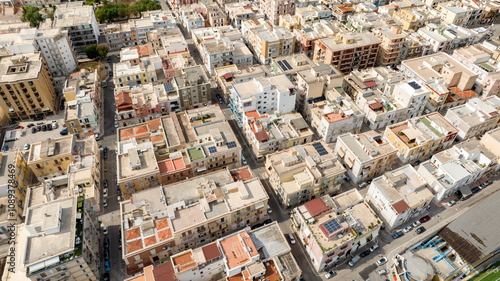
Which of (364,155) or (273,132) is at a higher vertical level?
(273,132)

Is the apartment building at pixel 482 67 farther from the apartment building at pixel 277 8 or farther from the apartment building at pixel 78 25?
the apartment building at pixel 78 25

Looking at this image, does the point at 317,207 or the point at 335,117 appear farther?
the point at 335,117

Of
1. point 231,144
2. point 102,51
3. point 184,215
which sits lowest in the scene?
point 184,215

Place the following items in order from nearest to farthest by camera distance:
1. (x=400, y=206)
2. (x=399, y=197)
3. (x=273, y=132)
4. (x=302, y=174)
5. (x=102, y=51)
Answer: (x=400, y=206)
(x=399, y=197)
(x=302, y=174)
(x=273, y=132)
(x=102, y=51)

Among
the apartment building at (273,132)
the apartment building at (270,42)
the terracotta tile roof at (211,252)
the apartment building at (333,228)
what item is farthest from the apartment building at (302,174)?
the apartment building at (270,42)

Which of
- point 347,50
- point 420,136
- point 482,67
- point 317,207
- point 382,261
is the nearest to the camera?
point 382,261

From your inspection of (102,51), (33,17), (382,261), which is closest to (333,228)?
(382,261)

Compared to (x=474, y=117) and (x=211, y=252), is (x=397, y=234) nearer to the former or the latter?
(x=211, y=252)

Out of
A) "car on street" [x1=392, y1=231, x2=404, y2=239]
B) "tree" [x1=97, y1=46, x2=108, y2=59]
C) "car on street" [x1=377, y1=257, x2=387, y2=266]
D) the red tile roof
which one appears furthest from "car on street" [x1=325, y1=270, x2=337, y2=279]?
"tree" [x1=97, y1=46, x2=108, y2=59]
